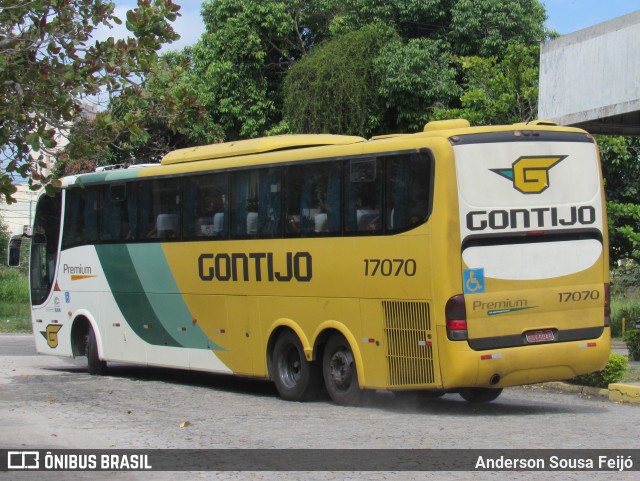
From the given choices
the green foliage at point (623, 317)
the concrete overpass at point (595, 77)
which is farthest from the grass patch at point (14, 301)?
the concrete overpass at point (595, 77)

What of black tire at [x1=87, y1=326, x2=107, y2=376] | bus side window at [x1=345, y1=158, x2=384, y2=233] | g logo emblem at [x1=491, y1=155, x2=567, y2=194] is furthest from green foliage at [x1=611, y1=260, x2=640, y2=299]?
bus side window at [x1=345, y1=158, x2=384, y2=233]

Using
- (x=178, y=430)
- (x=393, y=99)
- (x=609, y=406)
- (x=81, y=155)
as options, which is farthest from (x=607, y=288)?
(x=393, y=99)

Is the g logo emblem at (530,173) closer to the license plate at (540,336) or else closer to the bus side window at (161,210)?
the license plate at (540,336)

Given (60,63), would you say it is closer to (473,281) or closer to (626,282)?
(473,281)

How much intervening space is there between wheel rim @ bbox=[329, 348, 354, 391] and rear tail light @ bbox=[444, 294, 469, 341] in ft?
6.50

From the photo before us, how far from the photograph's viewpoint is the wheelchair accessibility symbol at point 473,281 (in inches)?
461

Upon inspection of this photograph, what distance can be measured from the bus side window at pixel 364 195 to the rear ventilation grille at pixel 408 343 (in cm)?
103

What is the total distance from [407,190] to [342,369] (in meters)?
2.69

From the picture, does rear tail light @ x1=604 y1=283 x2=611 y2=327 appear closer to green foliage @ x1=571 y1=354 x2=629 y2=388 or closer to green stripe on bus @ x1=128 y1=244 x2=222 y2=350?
green foliage @ x1=571 y1=354 x2=629 y2=388

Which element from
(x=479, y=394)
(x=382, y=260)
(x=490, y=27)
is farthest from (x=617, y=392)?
(x=490, y=27)

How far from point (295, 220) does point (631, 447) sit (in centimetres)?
574

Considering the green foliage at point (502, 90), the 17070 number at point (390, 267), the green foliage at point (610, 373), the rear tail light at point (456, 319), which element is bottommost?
the green foliage at point (610, 373)

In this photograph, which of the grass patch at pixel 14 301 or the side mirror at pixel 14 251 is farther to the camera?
the grass patch at pixel 14 301

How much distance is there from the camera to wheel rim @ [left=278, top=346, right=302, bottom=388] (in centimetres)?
1430
